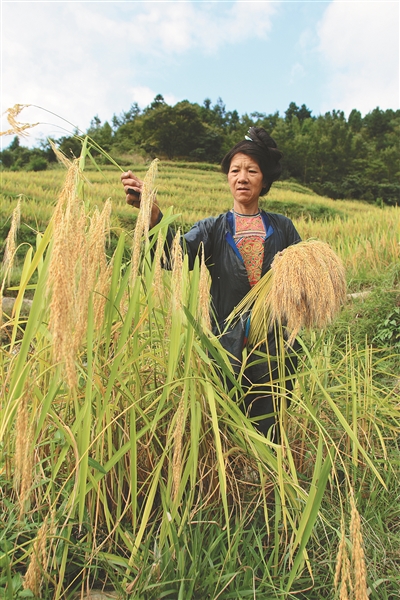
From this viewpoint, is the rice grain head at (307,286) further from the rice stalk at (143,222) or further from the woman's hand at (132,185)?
the woman's hand at (132,185)

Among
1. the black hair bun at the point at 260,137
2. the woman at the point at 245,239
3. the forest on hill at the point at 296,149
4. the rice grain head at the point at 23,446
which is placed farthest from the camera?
the forest on hill at the point at 296,149

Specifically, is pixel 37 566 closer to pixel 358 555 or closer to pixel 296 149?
pixel 358 555

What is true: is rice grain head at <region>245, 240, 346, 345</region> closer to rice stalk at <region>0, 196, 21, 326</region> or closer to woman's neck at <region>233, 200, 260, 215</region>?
rice stalk at <region>0, 196, 21, 326</region>

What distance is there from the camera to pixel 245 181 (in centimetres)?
182

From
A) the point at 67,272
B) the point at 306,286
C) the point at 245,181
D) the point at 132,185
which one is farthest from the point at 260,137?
the point at 67,272

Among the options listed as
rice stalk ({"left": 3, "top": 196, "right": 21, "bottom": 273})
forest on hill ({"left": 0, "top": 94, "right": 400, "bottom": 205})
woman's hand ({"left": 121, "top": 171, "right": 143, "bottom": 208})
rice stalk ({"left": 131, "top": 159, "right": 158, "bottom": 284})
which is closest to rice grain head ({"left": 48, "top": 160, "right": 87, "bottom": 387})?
rice stalk ({"left": 131, "top": 159, "right": 158, "bottom": 284})

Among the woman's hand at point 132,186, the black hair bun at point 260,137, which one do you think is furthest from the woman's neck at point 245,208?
the woman's hand at point 132,186

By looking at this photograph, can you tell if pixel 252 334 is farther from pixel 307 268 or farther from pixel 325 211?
pixel 325 211

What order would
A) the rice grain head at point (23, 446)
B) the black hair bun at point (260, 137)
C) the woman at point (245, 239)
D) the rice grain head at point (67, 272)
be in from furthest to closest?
the black hair bun at point (260, 137), the woman at point (245, 239), the rice grain head at point (23, 446), the rice grain head at point (67, 272)

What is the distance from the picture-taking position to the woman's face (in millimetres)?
1818

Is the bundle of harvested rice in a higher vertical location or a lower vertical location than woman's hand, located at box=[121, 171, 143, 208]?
lower

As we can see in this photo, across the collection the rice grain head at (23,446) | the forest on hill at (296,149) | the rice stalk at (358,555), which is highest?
the forest on hill at (296,149)

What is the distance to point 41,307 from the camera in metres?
0.90

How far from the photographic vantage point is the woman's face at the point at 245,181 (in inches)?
71.6
